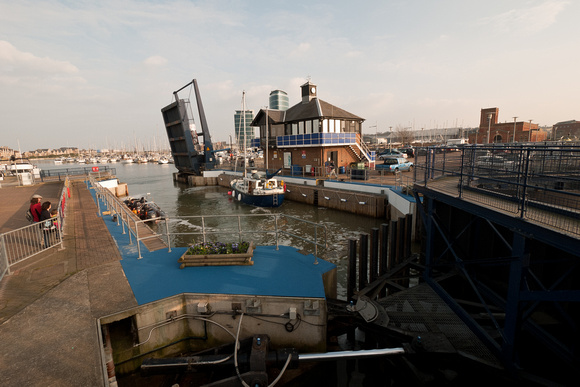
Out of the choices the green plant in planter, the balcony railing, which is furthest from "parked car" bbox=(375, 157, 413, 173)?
the green plant in planter

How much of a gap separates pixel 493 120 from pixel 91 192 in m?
77.4

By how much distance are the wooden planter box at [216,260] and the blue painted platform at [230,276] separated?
0.13 metres

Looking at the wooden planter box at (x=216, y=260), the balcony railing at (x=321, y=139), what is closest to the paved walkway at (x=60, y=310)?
the wooden planter box at (x=216, y=260)

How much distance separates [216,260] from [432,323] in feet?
19.3

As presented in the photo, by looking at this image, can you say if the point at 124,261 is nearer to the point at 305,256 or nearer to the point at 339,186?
the point at 305,256

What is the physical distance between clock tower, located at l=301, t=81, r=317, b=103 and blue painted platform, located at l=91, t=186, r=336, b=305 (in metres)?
31.7

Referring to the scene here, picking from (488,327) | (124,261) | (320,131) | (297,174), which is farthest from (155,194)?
(488,327)

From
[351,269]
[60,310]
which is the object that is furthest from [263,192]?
[60,310]

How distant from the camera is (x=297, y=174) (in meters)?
34.4

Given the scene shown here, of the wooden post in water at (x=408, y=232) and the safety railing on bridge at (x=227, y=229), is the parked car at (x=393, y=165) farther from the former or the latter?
the wooden post in water at (x=408, y=232)

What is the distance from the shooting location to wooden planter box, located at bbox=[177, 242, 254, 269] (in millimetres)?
8172

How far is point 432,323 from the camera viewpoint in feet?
23.0

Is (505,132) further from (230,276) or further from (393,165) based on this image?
(230,276)

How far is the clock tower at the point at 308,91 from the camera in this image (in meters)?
37.1
